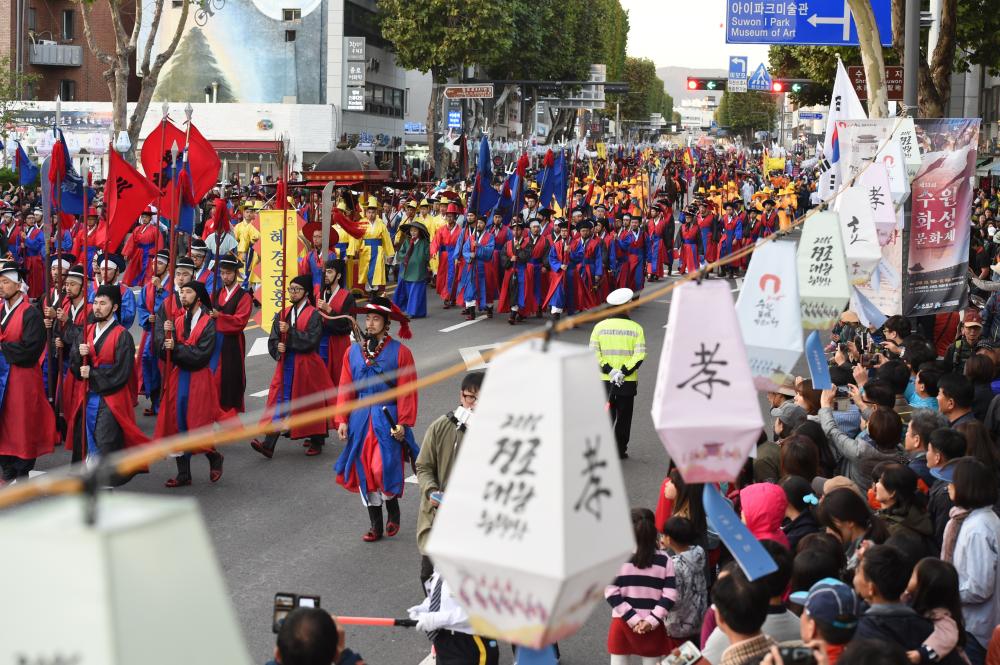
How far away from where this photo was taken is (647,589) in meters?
5.45

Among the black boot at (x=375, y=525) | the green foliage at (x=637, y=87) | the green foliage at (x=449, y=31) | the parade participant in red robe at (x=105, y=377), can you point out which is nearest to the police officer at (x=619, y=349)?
the black boot at (x=375, y=525)

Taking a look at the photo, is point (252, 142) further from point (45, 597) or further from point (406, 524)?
point (45, 597)

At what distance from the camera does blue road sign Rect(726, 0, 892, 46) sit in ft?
50.5

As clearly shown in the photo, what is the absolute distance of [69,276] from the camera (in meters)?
10.5

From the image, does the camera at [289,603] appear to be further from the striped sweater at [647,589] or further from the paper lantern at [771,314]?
the paper lantern at [771,314]

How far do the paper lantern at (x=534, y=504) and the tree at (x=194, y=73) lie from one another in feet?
163

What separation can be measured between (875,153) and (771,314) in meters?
4.82

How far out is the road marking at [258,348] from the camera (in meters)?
16.0

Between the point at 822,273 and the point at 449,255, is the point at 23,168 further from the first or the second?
the point at 822,273

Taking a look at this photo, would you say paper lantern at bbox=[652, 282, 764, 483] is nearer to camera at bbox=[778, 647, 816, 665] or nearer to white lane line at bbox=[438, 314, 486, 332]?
camera at bbox=[778, 647, 816, 665]

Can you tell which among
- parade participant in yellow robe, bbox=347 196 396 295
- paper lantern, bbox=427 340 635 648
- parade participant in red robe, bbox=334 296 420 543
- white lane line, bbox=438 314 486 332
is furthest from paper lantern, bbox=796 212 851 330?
parade participant in yellow robe, bbox=347 196 396 295

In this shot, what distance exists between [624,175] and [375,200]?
72.0ft

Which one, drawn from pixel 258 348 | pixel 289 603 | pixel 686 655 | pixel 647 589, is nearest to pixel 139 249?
pixel 258 348

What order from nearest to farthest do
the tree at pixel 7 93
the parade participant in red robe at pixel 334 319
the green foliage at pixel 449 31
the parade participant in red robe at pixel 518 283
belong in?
the parade participant in red robe at pixel 334 319
the parade participant in red robe at pixel 518 283
the tree at pixel 7 93
the green foliage at pixel 449 31
